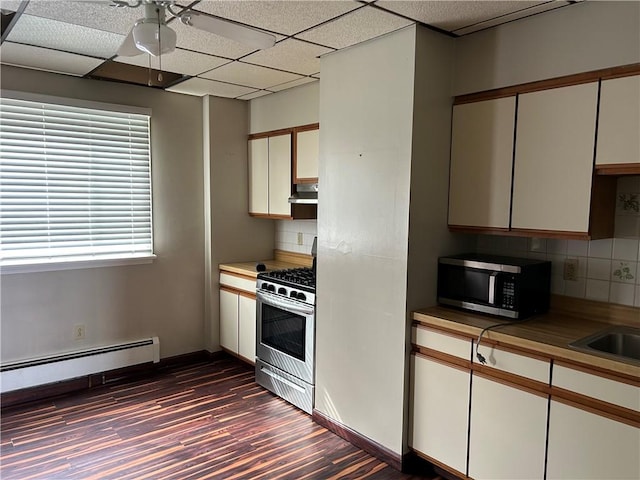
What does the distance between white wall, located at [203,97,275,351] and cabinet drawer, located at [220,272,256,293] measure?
4.3 inches

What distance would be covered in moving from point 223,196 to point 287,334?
1528 mm

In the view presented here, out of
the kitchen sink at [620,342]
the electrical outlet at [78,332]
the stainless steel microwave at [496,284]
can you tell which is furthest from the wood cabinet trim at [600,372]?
the electrical outlet at [78,332]

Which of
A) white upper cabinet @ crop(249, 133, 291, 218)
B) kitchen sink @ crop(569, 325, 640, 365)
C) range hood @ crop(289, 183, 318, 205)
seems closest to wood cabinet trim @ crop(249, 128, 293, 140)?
white upper cabinet @ crop(249, 133, 291, 218)

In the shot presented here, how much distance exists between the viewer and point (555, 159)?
7.61 ft

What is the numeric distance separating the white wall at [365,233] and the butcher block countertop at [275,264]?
1.09m

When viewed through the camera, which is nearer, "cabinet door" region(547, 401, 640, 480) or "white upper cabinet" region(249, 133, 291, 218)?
"cabinet door" region(547, 401, 640, 480)

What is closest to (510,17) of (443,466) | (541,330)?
(541,330)

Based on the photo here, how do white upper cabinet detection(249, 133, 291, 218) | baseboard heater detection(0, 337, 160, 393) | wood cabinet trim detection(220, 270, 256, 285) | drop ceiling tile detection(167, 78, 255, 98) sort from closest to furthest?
1. baseboard heater detection(0, 337, 160, 393)
2. drop ceiling tile detection(167, 78, 255, 98)
3. wood cabinet trim detection(220, 270, 256, 285)
4. white upper cabinet detection(249, 133, 291, 218)

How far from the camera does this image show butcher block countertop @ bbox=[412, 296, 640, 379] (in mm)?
1985

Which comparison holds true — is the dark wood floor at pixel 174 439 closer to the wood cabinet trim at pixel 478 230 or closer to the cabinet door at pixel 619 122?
the wood cabinet trim at pixel 478 230

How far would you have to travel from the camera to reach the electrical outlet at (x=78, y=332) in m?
3.73

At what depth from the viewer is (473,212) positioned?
2.65m

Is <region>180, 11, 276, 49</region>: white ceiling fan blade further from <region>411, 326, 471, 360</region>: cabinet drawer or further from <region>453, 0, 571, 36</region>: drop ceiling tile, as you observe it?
<region>411, 326, 471, 360</region>: cabinet drawer

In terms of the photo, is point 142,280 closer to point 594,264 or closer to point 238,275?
point 238,275
